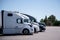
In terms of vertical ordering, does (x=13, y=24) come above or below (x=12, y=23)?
below

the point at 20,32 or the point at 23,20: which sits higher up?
the point at 23,20

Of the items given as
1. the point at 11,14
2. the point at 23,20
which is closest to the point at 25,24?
the point at 23,20

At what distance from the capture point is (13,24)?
71.6 ft

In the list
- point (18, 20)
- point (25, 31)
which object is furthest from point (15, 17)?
point (25, 31)

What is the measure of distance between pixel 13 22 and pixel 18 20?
0.63 meters

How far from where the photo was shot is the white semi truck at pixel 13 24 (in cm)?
2159

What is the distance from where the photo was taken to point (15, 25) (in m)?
21.8

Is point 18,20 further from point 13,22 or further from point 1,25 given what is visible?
point 1,25

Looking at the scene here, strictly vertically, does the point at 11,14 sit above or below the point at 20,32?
above

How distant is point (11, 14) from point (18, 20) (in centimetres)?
106

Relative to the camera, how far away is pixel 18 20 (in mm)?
22000

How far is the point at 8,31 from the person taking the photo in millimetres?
21641

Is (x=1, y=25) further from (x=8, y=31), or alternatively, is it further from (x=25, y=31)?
(x=25, y=31)

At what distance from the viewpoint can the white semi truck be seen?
21.6 metres
